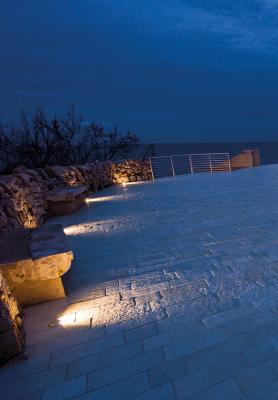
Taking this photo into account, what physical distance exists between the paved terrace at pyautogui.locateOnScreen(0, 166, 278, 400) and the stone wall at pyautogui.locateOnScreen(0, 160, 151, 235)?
1.37 m

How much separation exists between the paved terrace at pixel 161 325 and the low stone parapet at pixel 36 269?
120mm

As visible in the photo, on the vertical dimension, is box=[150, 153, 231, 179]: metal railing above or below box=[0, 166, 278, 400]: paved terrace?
above

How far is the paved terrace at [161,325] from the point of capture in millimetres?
1348

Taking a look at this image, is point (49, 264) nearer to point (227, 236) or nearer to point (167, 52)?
point (227, 236)

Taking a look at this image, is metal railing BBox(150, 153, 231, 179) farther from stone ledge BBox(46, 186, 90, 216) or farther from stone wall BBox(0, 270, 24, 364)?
stone wall BBox(0, 270, 24, 364)

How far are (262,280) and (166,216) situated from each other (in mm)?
2969

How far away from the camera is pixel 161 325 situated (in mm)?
1817

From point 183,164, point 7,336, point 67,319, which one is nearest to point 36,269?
point 67,319

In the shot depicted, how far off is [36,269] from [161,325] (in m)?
1.13

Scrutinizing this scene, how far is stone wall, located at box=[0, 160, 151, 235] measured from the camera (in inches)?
162

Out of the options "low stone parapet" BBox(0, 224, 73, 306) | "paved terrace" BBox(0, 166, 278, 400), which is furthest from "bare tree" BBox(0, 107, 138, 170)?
"low stone parapet" BBox(0, 224, 73, 306)

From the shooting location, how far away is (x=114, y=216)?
5660 mm

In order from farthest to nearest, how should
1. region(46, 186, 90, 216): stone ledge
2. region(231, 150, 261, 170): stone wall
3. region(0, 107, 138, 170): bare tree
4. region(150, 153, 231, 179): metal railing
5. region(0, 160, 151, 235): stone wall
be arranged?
1. region(231, 150, 261, 170): stone wall
2. region(0, 107, 138, 170): bare tree
3. region(150, 153, 231, 179): metal railing
4. region(46, 186, 90, 216): stone ledge
5. region(0, 160, 151, 235): stone wall

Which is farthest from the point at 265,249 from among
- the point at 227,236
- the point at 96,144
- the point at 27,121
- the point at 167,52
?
the point at 167,52
